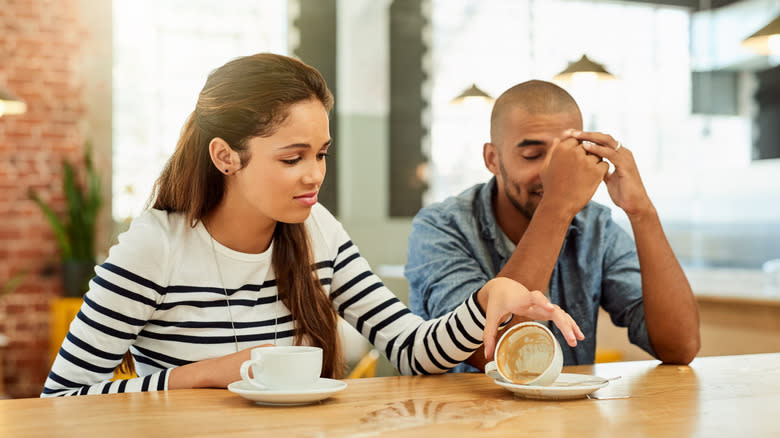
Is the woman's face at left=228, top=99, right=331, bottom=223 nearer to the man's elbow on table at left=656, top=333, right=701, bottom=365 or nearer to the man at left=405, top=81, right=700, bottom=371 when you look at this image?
the man at left=405, top=81, right=700, bottom=371

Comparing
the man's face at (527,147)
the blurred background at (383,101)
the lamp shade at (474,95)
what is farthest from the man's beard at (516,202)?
the lamp shade at (474,95)

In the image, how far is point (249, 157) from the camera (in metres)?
1.38

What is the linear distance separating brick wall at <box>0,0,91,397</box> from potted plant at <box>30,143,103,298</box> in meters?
0.12

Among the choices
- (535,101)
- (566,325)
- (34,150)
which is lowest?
(566,325)

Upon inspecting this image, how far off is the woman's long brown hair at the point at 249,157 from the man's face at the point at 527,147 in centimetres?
48

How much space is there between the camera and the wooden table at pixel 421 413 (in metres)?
0.91

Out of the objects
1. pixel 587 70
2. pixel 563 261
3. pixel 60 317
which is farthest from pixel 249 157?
pixel 60 317

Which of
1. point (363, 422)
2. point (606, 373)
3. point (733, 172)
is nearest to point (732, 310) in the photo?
point (733, 172)

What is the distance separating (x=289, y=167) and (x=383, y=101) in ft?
12.9

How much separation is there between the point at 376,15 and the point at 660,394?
4.35m

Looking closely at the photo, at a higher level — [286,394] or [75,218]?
[75,218]

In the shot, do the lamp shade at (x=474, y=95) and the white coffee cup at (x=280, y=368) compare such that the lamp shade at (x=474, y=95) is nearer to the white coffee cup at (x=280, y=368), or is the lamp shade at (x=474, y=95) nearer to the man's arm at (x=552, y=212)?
the man's arm at (x=552, y=212)

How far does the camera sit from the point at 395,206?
526 centimetres

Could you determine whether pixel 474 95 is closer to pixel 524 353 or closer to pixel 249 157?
pixel 249 157
